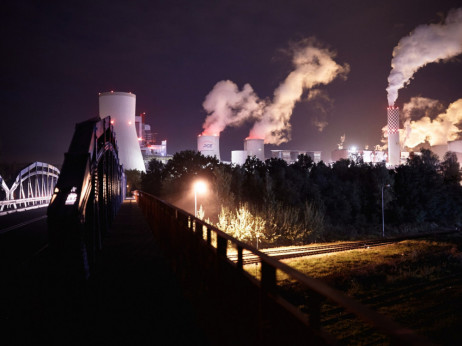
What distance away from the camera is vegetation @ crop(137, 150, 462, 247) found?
146 ft

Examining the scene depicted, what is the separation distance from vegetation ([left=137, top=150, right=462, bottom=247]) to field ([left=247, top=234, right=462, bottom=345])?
47.7ft

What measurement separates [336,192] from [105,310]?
58.5 meters

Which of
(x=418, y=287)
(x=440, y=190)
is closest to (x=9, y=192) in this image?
(x=418, y=287)

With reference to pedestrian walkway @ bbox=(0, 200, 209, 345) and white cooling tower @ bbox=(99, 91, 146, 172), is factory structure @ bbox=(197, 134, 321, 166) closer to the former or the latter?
white cooling tower @ bbox=(99, 91, 146, 172)

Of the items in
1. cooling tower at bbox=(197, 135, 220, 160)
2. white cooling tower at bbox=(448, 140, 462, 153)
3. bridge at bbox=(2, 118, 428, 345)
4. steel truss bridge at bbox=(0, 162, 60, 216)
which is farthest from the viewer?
white cooling tower at bbox=(448, 140, 462, 153)

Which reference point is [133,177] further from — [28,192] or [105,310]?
[105,310]

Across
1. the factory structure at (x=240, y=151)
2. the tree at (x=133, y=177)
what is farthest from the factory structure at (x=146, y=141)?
the tree at (x=133, y=177)

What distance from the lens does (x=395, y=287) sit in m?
17.0

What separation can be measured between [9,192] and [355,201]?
161ft

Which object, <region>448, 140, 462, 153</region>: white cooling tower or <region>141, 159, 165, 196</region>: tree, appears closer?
<region>141, 159, 165, 196</region>: tree

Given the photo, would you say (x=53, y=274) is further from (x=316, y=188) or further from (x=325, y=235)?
(x=316, y=188)

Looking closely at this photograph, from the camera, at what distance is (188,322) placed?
4.09 m

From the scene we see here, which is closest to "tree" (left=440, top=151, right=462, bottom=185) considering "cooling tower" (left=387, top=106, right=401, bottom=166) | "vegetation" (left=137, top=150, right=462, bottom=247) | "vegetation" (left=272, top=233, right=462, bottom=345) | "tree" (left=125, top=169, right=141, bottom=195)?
"vegetation" (left=137, top=150, right=462, bottom=247)

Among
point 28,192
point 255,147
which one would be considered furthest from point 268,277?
point 255,147
